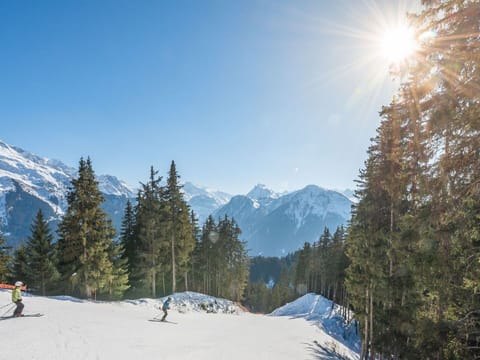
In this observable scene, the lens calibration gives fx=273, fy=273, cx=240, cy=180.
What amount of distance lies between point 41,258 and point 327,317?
129ft

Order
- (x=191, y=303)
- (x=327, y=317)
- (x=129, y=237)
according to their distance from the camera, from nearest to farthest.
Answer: (x=191, y=303), (x=129, y=237), (x=327, y=317)

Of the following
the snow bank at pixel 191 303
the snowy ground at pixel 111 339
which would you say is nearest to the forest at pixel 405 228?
the snow bank at pixel 191 303

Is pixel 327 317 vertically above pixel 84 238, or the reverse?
pixel 84 238

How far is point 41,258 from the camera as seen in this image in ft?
103

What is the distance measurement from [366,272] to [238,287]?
41.7m

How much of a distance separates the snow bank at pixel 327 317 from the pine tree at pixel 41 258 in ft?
105

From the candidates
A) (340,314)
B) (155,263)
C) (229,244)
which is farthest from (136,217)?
(340,314)

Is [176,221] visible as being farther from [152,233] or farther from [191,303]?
[191,303]

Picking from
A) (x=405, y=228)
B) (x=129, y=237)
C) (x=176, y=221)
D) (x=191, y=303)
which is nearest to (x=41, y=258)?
(x=129, y=237)

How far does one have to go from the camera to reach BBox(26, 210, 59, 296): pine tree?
31.1m

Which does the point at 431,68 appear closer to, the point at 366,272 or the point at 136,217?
the point at 366,272

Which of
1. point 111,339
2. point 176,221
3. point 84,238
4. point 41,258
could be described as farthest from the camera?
point 176,221

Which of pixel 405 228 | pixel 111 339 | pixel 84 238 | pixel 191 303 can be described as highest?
pixel 405 228

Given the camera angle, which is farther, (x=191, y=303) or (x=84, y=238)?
(x=191, y=303)
